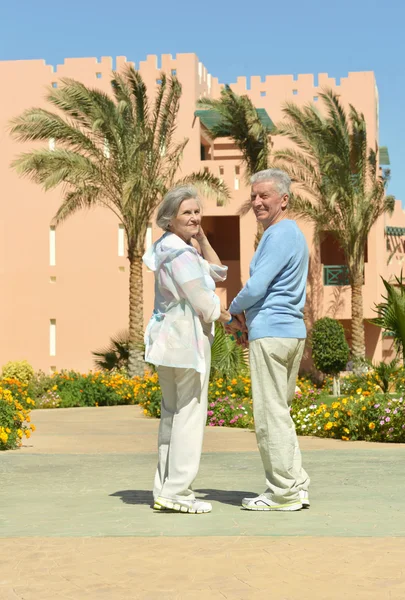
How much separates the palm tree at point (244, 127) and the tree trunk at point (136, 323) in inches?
181

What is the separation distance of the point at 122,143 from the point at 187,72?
23.6ft

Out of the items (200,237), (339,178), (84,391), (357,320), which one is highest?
(339,178)

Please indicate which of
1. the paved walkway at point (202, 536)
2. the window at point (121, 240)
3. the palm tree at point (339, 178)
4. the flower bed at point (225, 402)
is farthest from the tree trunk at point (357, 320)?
the paved walkway at point (202, 536)

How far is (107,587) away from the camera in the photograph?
4.20 metres

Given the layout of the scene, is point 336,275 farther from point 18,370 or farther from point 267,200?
point 267,200

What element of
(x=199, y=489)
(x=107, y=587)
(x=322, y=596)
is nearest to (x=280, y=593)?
(x=322, y=596)

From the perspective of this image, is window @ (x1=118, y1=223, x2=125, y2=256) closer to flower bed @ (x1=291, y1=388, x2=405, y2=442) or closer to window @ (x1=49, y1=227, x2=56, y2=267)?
window @ (x1=49, y1=227, x2=56, y2=267)

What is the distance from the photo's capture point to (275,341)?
6004 millimetres

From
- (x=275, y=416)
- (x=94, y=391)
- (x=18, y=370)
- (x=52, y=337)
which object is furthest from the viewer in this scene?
(x=52, y=337)

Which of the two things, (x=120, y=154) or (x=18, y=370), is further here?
(x=18, y=370)

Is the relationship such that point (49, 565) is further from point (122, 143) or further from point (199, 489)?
point (122, 143)

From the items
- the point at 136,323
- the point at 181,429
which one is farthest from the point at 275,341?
the point at 136,323

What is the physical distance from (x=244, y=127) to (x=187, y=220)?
70.8ft

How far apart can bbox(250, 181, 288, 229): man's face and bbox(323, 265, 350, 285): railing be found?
82.6 feet
